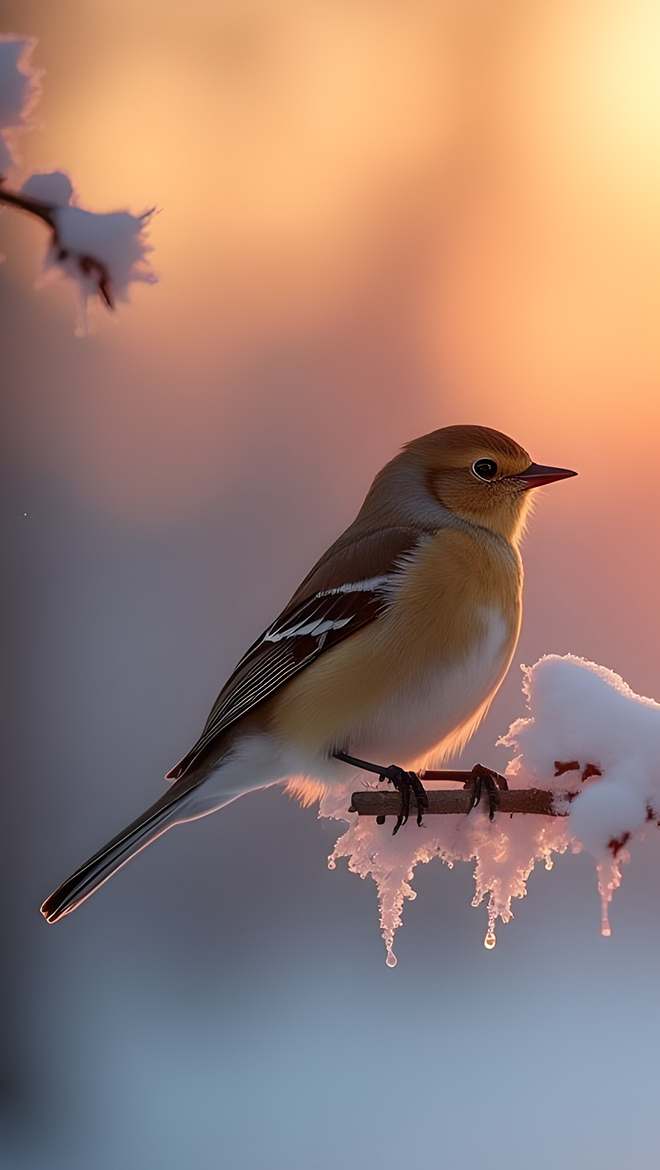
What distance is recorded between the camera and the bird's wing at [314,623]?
892 mm

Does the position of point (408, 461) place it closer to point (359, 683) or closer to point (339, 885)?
point (359, 683)

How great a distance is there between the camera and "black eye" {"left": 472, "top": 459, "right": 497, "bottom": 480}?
0.92m

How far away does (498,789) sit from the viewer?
0.68m

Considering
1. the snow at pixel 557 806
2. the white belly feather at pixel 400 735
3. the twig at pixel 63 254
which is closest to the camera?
the twig at pixel 63 254

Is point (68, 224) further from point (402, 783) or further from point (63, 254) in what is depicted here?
point (402, 783)

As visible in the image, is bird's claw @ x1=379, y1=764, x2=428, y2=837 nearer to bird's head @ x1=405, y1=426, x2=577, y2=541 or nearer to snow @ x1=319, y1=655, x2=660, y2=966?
snow @ x1=319, y1=655, x2=660, y2=966

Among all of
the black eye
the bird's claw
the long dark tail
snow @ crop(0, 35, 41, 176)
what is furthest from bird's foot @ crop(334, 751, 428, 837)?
snow @ crop(0, 35, 41, 176)

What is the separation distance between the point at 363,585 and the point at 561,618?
0.45 meters

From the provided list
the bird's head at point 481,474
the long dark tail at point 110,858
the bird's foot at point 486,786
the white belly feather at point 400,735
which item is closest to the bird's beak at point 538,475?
the bird's head at point 481,474

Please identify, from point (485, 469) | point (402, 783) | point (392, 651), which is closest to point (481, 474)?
point (485, 469)

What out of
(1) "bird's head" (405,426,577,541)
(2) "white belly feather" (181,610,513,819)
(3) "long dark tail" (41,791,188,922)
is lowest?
(3) "long dark tail" (41,791,188,922)

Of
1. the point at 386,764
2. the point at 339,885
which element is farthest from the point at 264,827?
the point at 386,764

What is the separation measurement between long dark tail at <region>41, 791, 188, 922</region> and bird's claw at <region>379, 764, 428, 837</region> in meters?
0.16

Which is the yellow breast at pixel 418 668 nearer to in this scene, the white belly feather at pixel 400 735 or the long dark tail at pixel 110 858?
the white belly feather at pixel 400 735
